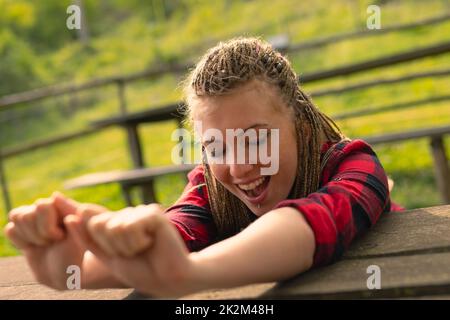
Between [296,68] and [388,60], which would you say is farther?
[296,68]

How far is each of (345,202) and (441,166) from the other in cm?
307

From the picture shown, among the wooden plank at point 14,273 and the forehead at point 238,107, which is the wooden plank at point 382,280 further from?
the wooden plank at point 14,273

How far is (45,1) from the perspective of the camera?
37375 mm

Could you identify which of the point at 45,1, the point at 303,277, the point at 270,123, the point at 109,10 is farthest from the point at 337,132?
the point at 109,10

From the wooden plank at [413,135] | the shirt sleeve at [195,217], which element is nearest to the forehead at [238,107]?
the shirt sleeve at [195,217]

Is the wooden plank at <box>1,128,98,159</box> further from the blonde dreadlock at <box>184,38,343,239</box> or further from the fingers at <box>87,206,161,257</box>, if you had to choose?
the fingers at <box>87,206,161,257</box>

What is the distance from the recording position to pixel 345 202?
1353mm

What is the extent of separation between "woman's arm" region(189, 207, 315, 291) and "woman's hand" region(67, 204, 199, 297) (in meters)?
0.04

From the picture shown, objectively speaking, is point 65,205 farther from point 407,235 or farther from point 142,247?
point 407,235

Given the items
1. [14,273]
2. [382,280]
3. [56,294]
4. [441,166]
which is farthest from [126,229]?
[441,166]

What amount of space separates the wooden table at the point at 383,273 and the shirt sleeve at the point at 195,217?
32 cm

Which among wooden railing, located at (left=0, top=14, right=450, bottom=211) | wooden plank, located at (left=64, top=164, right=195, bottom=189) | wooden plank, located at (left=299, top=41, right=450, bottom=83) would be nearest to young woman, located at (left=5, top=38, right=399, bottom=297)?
wooden plank, located at (left=64, top=164, right=195, bottom=189)

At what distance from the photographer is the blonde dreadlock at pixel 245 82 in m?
1.56

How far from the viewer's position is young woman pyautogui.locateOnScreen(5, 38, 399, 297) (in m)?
1.05
